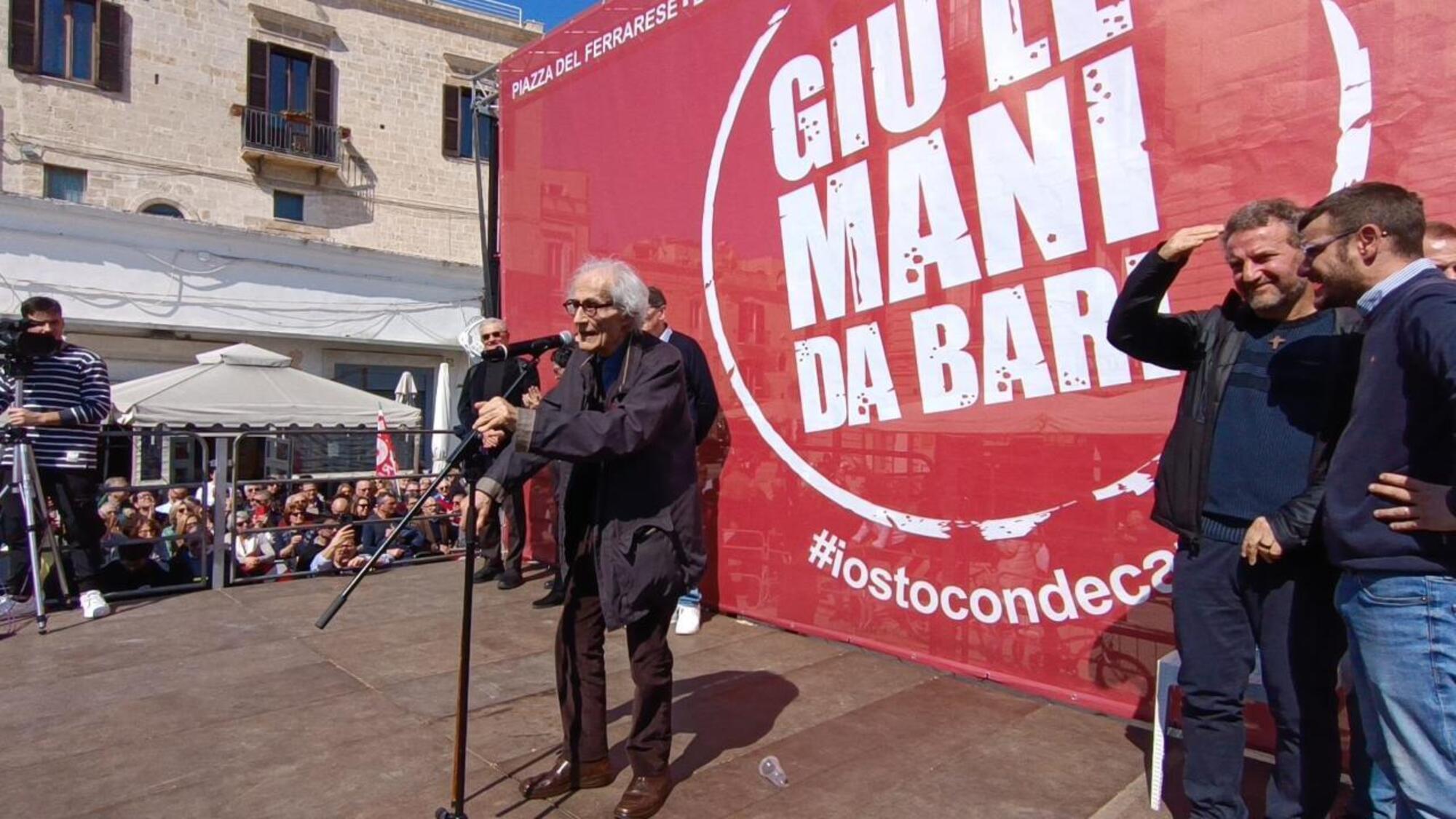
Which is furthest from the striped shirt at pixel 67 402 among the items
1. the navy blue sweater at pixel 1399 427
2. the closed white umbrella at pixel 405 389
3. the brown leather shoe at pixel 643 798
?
the closed white umbrella at pixel 405 389

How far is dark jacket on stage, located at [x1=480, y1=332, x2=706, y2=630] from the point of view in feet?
8.02

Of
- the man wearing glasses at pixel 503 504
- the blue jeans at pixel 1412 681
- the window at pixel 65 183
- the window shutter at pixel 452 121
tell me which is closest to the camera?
the blue jeans at pixel 1412 681

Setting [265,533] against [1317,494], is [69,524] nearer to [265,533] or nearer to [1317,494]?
[265,533]

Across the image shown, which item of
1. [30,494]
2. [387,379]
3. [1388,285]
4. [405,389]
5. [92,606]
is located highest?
[387,379]

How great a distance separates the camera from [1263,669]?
7.41 feet

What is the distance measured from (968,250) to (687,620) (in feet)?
7.89

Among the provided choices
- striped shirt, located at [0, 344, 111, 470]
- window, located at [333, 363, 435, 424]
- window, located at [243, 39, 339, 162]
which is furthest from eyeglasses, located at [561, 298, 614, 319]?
window, located at [243, 39, 339, 162]

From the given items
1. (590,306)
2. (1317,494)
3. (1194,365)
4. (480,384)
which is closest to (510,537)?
(480,384)

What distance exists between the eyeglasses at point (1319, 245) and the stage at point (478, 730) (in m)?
1.77

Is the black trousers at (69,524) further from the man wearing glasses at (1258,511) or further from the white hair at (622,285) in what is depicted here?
the man wearing glasses at (1258,511)

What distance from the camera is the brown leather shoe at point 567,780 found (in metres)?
2.70

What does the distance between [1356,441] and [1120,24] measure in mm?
2116

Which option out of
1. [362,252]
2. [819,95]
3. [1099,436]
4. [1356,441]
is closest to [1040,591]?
[1099,436]

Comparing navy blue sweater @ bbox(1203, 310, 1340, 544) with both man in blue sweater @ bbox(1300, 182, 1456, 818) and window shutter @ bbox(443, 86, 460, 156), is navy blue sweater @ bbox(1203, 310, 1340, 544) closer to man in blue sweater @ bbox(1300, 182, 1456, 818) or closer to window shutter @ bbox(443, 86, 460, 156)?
man in blue sweater @ bbox(1300, 182, 1456, 818)
